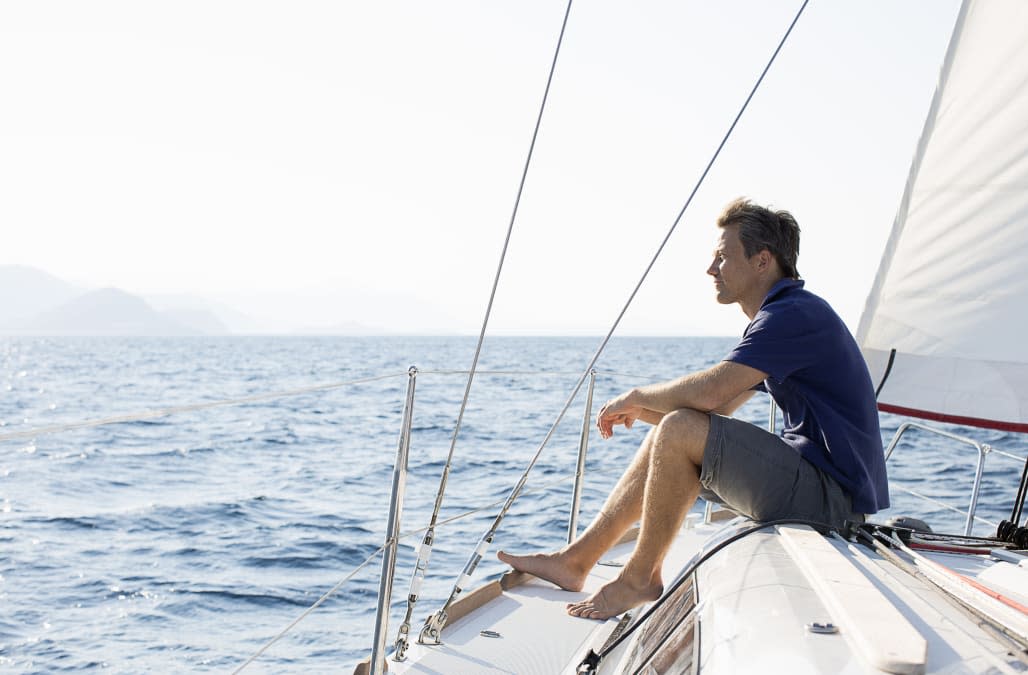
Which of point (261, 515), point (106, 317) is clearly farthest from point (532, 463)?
point (106, 317)

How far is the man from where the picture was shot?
6.52ft

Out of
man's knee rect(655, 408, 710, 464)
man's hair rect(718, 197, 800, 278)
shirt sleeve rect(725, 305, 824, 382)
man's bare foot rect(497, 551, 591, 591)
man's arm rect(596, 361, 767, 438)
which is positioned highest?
man's hair rect(718, 197, 800, 278)

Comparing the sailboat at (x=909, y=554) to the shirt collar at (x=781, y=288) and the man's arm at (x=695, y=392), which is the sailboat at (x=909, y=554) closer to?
the man's arm at (x=695, y=392)

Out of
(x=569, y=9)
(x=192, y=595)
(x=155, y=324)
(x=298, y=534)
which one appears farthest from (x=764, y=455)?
(x=155, y=324)

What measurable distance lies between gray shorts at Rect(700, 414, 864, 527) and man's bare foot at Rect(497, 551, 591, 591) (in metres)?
0.49

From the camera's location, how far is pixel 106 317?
165000 mm

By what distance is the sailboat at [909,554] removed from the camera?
3.78ft

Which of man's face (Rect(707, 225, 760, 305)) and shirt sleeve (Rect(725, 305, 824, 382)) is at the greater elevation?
man's face (Rect(707, 225, 760, 305))

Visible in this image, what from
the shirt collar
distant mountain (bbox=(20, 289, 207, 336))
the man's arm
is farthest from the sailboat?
distant mountain (bbox=(20, 289, 207, 336))

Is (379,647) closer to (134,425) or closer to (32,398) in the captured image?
(134,425)

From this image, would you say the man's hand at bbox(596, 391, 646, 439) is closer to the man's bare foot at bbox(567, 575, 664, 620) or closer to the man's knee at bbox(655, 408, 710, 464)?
the man's knee at bbox(655, 408, 710, 464)

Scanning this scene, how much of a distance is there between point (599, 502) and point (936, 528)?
1946 millimetres

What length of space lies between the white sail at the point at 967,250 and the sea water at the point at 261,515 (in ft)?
3.24

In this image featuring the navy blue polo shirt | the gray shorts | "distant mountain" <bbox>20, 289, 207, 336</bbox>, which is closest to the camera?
the gray shorts
